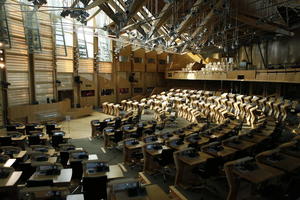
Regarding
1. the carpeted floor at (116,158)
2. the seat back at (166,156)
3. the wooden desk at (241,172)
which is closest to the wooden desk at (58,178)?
the carpeted floor at (116,158)

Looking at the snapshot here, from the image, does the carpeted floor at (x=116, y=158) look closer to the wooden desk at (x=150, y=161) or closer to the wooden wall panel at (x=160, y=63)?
the wooden desk at (x=150, y=161)

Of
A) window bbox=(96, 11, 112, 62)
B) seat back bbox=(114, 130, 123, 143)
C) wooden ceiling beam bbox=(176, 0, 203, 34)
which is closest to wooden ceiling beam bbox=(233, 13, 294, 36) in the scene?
wooden ceiling beam bbox=(176, 0, 203, 34)

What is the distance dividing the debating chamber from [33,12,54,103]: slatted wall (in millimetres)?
90

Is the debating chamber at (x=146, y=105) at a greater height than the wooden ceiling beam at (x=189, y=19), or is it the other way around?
the wooden ceiling beam at (x=189, y=19)

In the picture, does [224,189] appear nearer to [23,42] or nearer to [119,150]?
[119,150]

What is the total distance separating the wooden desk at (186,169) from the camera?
646 centimetres

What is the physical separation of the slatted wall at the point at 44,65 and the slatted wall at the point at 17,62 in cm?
88

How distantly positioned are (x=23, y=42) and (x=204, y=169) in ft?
53.3

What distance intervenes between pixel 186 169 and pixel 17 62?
49.2 feet

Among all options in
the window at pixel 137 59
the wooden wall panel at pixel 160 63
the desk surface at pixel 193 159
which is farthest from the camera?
the wooden wall panel at pixel 160 63

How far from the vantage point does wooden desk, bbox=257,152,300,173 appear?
5871 mm

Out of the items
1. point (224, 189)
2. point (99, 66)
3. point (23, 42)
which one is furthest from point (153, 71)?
point (224, 189)

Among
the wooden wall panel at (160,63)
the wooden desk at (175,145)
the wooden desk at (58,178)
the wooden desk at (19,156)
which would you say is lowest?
the wooden desk at (19,156)

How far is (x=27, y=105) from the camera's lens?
16.1m
